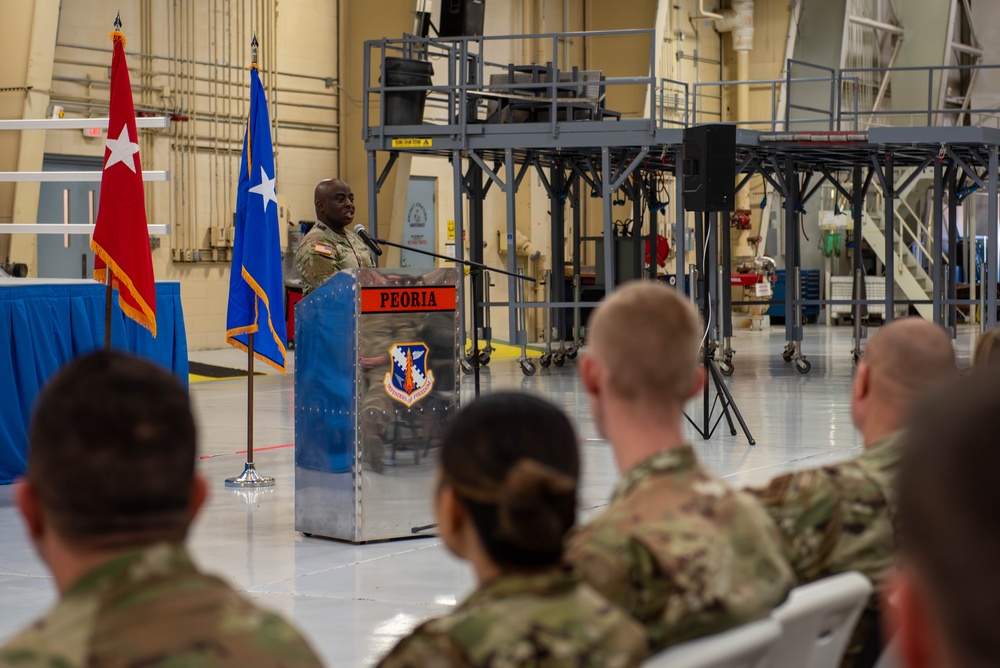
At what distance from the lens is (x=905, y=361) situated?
2982 mm

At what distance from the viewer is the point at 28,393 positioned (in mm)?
7734

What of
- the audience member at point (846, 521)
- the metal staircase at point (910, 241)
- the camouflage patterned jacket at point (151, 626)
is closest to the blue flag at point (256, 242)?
the audience member at point (846, 521)

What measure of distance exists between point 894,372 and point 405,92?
13.9m

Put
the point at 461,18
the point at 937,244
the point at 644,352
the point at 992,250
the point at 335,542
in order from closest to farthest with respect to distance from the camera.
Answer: the point at 644,352 → the point at 335,542 → the point at 992,250 → the point at 937,244 → the point at 461,18

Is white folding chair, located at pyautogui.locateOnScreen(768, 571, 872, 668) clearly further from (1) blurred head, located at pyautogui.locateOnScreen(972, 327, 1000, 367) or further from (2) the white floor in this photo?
(2) the white floor

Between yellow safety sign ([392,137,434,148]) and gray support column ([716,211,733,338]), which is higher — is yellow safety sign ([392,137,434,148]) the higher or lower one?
the higher one

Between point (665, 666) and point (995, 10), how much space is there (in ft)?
104

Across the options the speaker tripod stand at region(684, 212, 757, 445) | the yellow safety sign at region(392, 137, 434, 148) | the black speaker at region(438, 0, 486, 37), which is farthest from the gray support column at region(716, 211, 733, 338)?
the black speaker at region(438, 0, 486, 37)

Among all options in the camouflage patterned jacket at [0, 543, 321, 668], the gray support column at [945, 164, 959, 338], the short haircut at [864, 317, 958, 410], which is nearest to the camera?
the camouflage patterned jacket at [0, 543, 321, 668]

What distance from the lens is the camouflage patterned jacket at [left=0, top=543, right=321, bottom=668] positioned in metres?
1.49

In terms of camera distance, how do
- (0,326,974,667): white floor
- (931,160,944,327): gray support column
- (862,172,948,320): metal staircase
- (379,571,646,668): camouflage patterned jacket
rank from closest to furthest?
1. (379,571,646,668): camouflage patterned jacket
2. (0,326,974,667): white floor
3. (931,160,944,327): gray support column
4. (862,172,948,320): metal staircase

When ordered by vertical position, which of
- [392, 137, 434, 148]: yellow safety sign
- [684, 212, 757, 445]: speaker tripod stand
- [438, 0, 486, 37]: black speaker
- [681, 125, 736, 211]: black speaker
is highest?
[438, 0, 486, 37]: black speaker

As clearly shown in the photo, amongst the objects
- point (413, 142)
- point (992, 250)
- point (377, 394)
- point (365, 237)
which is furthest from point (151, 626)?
point (992, 250)

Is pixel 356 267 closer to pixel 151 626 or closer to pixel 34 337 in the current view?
pixel 34 337
